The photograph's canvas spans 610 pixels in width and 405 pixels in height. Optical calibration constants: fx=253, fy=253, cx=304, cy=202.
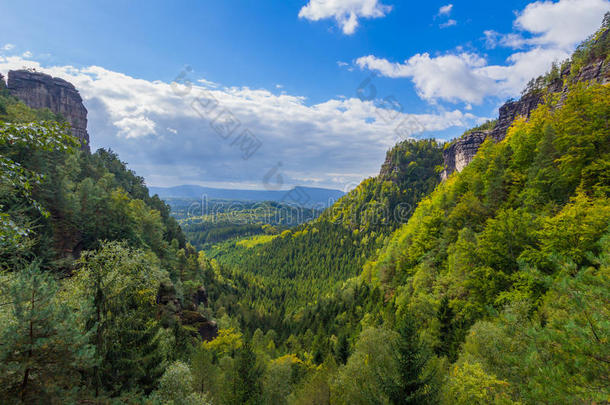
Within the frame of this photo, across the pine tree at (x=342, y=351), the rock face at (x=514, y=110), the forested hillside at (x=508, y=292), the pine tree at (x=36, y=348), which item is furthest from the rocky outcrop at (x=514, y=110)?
the pine tree at (x=36, y=348)

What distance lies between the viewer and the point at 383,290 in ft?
178

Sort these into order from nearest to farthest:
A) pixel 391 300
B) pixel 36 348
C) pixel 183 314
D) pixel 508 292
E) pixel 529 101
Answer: pixel 36 348 → pixel 508 292 → pixel 183 314 → pixel 391 300 → pixel 529 101

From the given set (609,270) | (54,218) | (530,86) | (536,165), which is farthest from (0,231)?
(530,86)

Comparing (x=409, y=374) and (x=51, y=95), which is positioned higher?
(x=51, y=95)

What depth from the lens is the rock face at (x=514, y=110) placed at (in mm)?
40344

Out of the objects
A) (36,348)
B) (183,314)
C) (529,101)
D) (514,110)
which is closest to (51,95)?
(183,314)

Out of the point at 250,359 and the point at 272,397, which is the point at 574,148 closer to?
the point at 250,359

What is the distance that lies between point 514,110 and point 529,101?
5.86 m

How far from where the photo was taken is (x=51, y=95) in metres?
96.0

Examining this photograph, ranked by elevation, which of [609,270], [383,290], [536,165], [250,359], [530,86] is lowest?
[383,290]

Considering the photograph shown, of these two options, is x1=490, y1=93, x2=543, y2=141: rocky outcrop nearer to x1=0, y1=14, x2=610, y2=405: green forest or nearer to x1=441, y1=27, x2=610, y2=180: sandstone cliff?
x1=441, y1=27, x2=610, y2=180: sandstone cliff

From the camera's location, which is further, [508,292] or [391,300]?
[391,300]

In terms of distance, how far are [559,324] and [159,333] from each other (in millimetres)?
20975

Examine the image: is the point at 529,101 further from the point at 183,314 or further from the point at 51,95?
the point at 51,95
